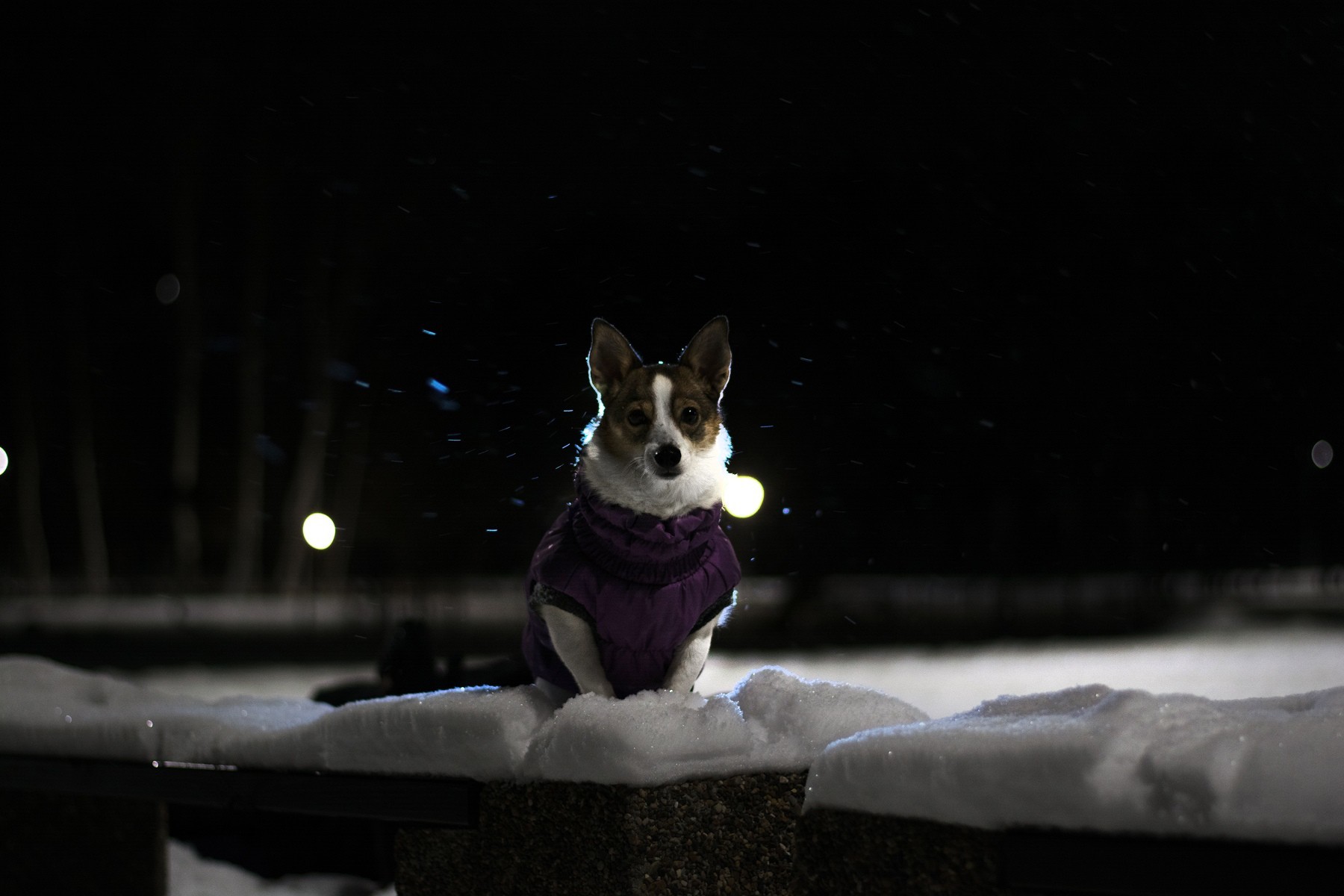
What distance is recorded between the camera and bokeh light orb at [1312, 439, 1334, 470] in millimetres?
27984

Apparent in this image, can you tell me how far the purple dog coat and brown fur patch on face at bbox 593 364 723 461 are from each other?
0.72 ft

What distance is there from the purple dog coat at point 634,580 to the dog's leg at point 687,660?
26 millimetres

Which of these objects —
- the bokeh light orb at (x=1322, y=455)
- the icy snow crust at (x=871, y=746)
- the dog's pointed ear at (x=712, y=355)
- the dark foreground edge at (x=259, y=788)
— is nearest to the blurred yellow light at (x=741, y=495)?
the dog's pointed ear at (x=712, y=355)

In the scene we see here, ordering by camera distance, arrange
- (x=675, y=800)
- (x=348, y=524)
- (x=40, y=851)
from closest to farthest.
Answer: (x=675, y=800) < (x=40, y=851) < (x=348, y=524)

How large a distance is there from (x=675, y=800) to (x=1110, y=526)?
26390 mm

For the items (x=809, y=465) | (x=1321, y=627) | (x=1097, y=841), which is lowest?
(x=1097, y=841)

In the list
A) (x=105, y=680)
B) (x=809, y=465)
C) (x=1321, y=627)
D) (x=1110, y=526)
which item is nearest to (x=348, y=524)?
(x=809, y=465)

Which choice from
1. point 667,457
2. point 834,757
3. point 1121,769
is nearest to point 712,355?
point 667,457

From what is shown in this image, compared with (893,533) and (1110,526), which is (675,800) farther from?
(1110,526)

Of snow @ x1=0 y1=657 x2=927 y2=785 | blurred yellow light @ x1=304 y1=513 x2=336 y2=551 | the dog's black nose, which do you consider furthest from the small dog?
blurred yellow light @ x1=304 y1=513 x2=336 y2=551

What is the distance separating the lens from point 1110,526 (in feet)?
92.2

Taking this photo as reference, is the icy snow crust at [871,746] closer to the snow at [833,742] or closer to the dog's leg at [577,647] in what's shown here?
the snow at [833,742]

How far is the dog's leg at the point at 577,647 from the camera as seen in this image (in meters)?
4.23

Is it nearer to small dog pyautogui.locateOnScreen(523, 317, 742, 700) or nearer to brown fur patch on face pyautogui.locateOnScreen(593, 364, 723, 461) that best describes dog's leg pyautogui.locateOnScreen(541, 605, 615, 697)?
A: small dog pyautogui.locateOnScreen(523, 317, 742, 700)
